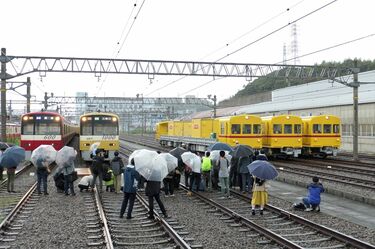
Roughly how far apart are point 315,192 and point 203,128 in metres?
22.7

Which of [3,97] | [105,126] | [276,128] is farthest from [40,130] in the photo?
[276,128]

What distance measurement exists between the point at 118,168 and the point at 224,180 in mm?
3458

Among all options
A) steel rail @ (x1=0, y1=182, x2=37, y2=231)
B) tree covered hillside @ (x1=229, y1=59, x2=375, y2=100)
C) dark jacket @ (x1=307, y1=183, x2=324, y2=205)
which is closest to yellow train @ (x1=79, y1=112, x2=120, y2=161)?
steel rail @ (x1=0, y1=182, x2=37, y2=231)

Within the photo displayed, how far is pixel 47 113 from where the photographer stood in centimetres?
2692

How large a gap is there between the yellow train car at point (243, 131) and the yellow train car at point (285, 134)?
998 mm

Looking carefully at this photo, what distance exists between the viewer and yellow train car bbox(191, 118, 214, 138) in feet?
112

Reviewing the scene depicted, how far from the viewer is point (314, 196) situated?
12.6 m

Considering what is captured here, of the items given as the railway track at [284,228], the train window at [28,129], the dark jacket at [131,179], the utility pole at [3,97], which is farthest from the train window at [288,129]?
the dark jacket at [131,179]

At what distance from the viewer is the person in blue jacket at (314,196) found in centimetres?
1248

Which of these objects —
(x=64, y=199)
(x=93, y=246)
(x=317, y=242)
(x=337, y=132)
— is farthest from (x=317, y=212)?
(x=337, y=132)

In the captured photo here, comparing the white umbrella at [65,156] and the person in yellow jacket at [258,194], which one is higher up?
the white umbrella at [65,156]

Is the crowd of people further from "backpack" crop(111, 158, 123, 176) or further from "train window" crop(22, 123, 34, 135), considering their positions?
"train window" crop(22, 123, 34, 135)

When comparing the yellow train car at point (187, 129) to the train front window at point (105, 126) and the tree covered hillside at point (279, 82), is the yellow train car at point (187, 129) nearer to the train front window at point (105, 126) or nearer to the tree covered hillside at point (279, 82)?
the train front window at point (105, 126)

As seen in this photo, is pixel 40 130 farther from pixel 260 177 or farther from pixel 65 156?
pixel 260 177
